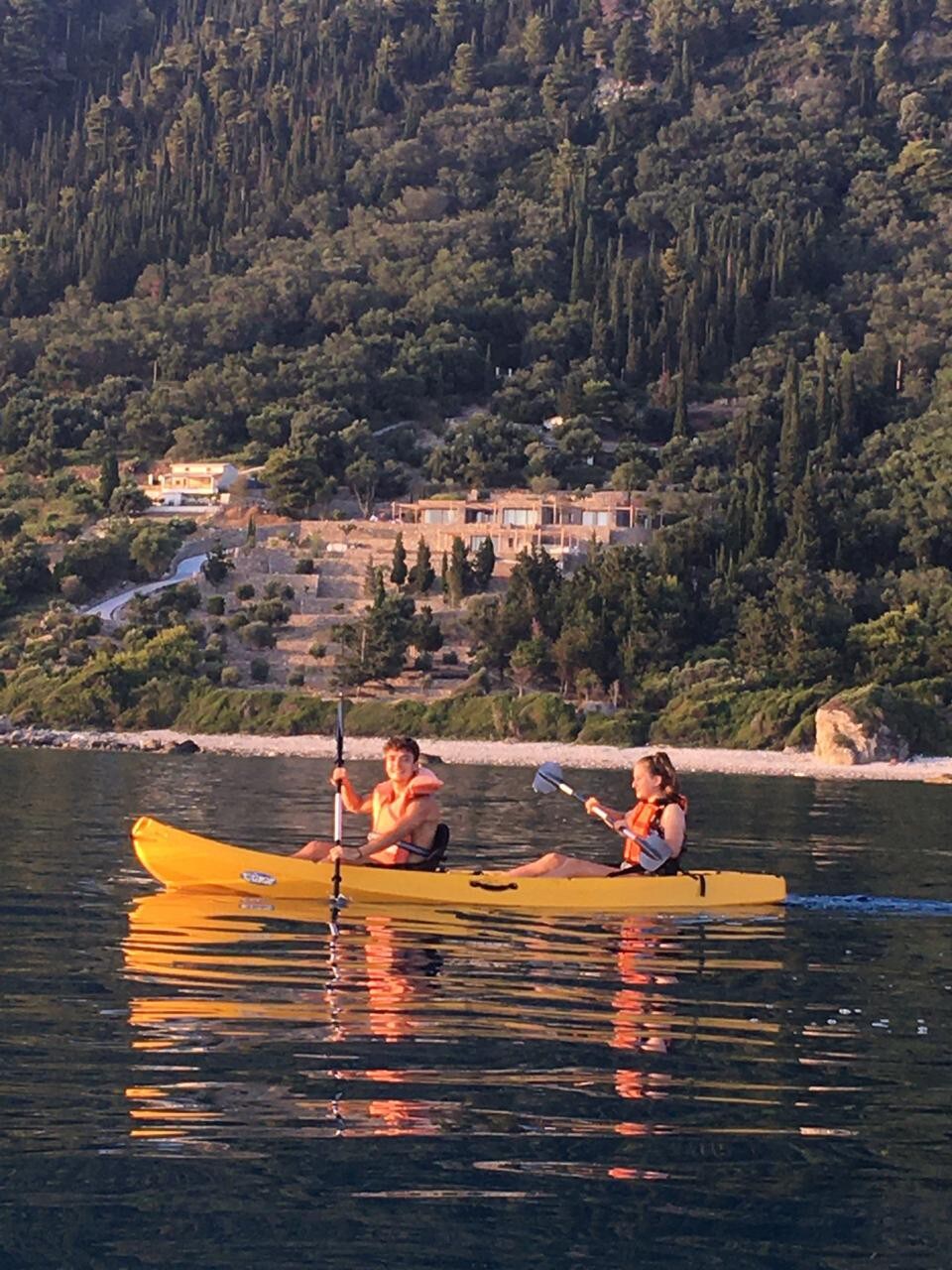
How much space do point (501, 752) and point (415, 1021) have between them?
54544 millimetres

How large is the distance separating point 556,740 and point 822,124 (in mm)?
114502

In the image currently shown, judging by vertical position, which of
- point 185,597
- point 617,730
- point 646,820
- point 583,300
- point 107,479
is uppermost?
point 583,300

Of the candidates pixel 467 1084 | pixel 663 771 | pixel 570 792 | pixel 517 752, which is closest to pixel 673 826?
pixel 663 771

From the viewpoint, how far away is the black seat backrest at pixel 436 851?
75.0 feet

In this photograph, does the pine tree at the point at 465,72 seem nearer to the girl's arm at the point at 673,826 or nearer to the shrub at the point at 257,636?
the shrub at the point at 257,636

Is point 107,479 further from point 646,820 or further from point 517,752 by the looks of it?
point 646,820

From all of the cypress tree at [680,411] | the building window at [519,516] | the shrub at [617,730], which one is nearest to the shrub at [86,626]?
the building window at [519,516]

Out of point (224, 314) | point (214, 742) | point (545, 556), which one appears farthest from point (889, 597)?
point (224, 314)

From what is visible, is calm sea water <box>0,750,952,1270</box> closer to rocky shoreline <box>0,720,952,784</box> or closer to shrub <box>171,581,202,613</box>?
rocky shoreline <box>0,720,952,784</box>

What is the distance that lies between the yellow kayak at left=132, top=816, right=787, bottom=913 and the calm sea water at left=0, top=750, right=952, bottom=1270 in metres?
0.26

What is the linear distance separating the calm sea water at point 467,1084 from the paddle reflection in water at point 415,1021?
0.04 m

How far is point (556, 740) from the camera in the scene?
74.2 meters

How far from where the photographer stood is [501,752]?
70375 mm

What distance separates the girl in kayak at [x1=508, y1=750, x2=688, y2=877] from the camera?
891 inches
